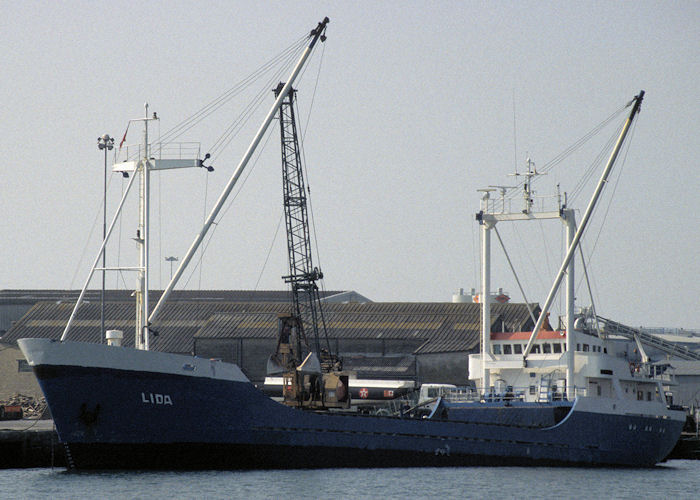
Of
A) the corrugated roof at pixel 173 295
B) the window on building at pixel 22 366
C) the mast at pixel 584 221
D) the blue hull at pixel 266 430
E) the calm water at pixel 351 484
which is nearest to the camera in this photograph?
the calm water at pixel 351 484

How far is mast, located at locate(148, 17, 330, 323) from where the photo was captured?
148 feet

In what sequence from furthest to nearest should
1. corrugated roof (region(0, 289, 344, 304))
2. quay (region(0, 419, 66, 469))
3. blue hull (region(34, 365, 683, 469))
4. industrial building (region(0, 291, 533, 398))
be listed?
corrugated roof (region(0, 289, 344, 304))
industrial building (region(0, 291, 533, 398))
quay (region(0, 419, 66, 469))
blue hull (region(34, 365, 683, 469))

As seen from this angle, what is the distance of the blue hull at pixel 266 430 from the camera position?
125 ft

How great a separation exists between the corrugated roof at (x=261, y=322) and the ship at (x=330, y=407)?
2594 centimetres

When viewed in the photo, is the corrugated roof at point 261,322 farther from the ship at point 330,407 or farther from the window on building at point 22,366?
the ship at point 330,407

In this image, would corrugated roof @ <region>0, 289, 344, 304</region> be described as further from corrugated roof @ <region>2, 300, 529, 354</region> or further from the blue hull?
the blue hull

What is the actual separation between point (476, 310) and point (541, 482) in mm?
45322

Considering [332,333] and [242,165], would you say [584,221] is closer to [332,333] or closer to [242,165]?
[242,165]

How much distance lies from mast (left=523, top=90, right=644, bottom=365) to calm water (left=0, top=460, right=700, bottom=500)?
259 inches

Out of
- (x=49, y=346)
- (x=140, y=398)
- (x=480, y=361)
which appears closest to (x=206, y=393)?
(x=140, y=398)

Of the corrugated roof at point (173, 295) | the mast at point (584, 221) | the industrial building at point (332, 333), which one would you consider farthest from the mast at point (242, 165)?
the corrugated roof at point (173, 295)

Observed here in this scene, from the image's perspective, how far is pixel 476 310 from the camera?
8669 cm

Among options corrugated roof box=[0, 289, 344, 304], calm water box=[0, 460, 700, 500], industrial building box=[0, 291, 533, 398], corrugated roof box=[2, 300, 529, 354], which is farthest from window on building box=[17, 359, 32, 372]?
calm water box=[0, 460, 700, 500]

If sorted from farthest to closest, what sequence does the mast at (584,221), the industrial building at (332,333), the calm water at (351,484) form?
the industrial building at (332,333) → the mast at (584,221) → the calm water at (351,484)
